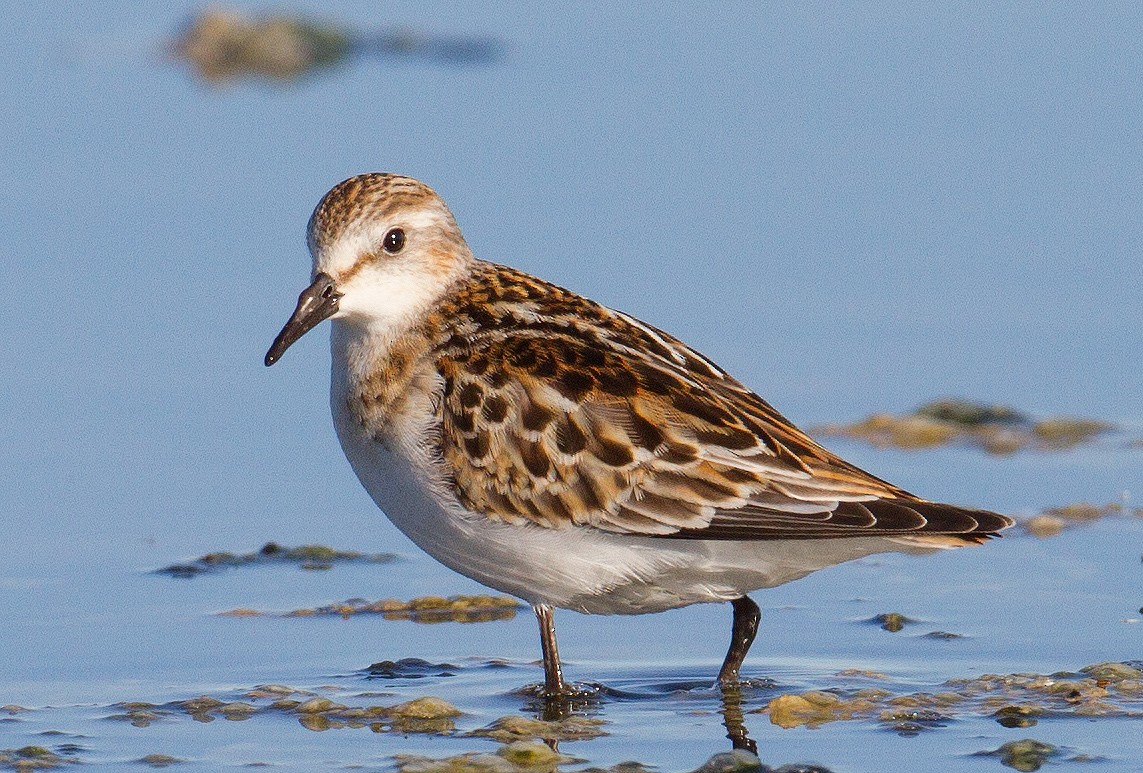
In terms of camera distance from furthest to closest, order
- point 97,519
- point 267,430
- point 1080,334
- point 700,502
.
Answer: point 1080,334 → point 267,430 → point 97,519 → point 700,502

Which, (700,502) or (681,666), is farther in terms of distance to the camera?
(681,666)

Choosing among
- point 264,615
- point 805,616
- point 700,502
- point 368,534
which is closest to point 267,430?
point 368,534

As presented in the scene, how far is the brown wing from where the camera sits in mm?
7164

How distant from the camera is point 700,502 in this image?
7.21 metres

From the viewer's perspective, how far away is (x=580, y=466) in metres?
7.36

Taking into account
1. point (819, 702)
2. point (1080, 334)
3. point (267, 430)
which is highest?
point (1080, 334)

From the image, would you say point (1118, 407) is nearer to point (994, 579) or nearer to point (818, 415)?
point (818, 415)

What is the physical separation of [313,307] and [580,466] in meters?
1.15

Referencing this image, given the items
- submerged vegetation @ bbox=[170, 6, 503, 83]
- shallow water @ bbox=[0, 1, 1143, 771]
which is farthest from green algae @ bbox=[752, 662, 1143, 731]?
submerged vegetation @ bbox=[170, 6, 503, 83]

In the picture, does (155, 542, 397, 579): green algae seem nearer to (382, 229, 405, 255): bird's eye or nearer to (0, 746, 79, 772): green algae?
(382, 229, 405, 255): bird's eye

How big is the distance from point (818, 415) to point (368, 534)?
8.21 ft

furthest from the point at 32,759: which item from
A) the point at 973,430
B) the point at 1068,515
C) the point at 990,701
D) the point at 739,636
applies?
the point at 973,430

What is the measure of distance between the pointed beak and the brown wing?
460 mm

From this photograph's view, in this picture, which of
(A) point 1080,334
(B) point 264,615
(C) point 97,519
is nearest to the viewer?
(B) point 264,615
